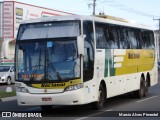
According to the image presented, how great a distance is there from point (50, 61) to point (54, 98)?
117 cm

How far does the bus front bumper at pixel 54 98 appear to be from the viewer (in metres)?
13.8

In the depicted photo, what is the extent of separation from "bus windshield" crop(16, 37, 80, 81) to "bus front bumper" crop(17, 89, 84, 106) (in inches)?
19.4

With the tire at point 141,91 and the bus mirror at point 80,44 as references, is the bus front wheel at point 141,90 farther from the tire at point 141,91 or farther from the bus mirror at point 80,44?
the bus mirror at point 80,44

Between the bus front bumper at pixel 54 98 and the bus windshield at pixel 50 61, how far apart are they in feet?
1.62

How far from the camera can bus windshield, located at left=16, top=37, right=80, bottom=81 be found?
13969 millimetres

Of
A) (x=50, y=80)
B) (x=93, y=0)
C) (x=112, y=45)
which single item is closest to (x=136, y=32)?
(x=112, y=45)

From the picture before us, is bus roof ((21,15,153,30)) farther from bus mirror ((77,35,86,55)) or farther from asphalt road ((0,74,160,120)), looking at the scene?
asphalt road ((0,74,160,120))

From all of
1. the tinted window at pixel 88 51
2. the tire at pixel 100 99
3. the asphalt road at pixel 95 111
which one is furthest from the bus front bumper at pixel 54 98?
the tire at pixel 100 99

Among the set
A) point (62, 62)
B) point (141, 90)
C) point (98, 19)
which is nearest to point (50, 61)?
point (62, 62)

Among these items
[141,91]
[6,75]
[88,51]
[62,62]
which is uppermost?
[88,51]

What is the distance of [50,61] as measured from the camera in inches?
555

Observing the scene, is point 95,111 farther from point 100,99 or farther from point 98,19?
point 98,19

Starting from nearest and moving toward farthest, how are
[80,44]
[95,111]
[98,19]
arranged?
[80,44] < [95,111] < [98,19]

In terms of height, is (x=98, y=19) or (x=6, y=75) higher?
(x=98, y=19)
